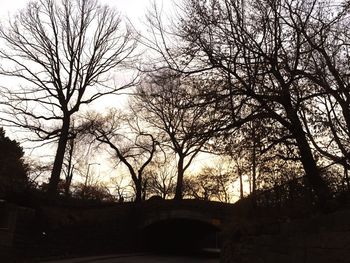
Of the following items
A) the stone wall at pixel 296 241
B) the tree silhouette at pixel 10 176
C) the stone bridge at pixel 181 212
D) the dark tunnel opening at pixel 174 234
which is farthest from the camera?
the dark tunnel opening at pixel 174 234

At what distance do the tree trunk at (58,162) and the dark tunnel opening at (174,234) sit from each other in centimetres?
1128

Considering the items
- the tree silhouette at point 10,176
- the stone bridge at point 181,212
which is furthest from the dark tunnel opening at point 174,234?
the tree silhouette at point 10,176

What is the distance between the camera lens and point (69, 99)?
126 ft

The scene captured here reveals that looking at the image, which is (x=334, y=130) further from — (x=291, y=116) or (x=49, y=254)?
(x=49, y=254)

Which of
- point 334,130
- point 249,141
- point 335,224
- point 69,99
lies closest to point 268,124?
point 249,141

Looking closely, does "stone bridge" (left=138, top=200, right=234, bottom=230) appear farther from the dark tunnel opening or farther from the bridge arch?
the dark tunnel opening

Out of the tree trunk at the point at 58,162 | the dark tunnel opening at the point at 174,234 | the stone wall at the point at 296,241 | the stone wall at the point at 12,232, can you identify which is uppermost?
the tree trunk at the point at 58,162

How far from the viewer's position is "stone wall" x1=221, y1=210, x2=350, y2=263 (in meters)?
8.06

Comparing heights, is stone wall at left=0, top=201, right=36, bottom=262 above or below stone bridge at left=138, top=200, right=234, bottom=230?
below

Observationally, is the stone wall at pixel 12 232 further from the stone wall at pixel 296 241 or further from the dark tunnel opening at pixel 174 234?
the dark tunnel opening at pixel 174 234

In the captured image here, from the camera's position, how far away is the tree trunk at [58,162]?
117 ft

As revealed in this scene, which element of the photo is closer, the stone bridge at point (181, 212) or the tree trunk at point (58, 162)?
the tree trunk at point (58, 162)

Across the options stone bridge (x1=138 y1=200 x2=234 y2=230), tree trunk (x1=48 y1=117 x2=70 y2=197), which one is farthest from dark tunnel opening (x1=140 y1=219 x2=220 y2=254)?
tree trunk (x1=48 y1=117 x2=70 y2=197)

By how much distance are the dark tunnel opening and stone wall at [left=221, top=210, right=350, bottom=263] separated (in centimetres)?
2846
